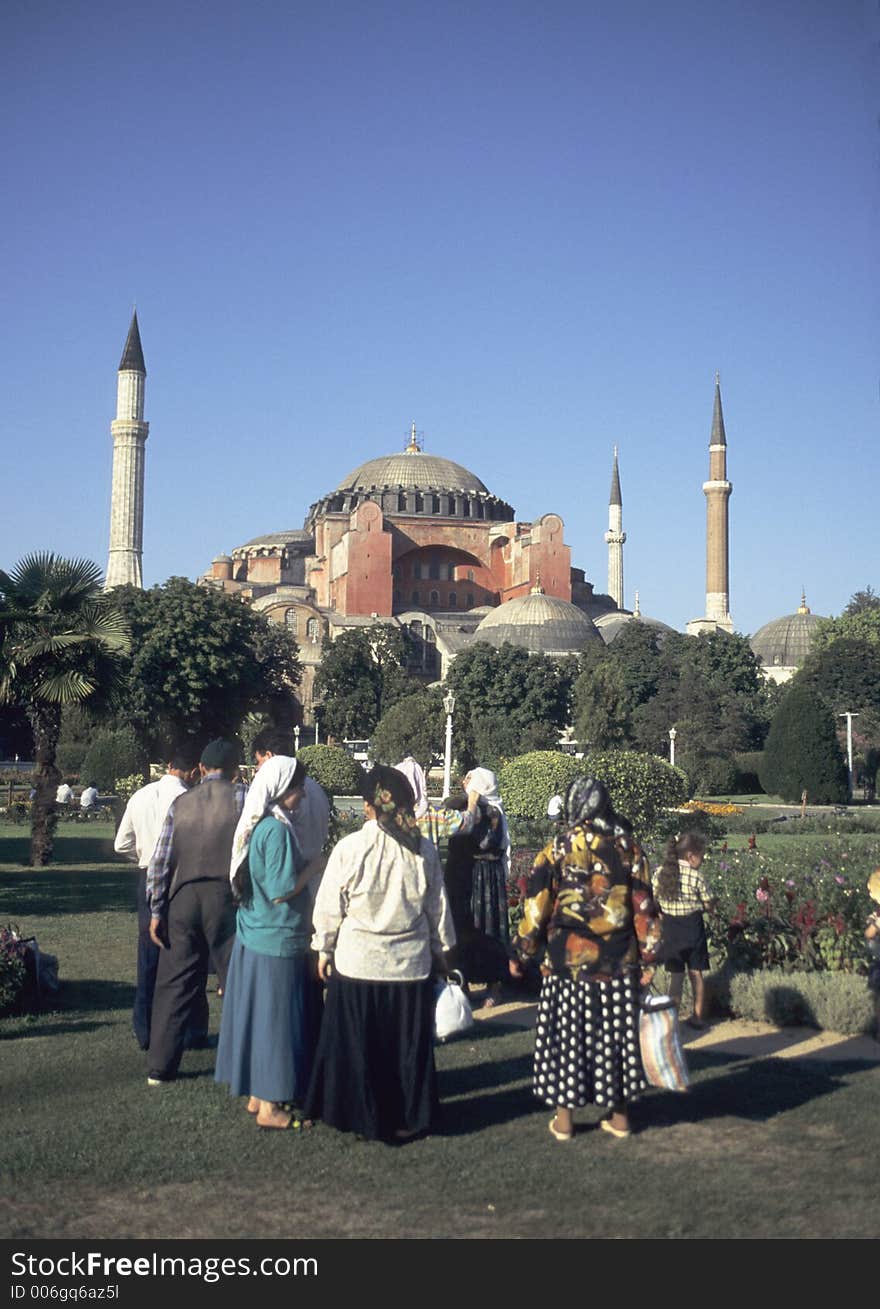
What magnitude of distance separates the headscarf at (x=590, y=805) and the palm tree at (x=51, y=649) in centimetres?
1114

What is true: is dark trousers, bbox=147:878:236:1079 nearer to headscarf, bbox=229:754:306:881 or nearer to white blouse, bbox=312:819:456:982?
headscarf, bbox=229:754:306:881

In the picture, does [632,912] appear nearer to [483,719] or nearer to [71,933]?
[71,933]

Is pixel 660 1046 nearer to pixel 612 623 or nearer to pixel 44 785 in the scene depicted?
pixel 44 785

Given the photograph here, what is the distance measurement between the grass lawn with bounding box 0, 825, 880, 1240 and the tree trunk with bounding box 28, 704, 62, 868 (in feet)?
32.0

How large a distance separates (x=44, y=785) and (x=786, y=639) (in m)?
60.4

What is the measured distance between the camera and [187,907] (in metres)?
6.26

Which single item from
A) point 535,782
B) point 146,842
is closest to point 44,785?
point 535,782

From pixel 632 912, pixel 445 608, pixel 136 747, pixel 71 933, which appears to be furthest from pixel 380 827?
pixel 445 608

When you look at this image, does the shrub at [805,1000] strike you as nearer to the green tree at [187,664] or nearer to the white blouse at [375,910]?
the white blouse at [375,910]

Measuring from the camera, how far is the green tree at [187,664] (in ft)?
105

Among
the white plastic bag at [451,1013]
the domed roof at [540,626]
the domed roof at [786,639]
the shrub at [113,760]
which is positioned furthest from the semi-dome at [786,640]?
the white plastic bag at [451,1013]

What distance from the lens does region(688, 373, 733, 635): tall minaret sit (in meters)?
62.4

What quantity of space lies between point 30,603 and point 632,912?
40.4 ft

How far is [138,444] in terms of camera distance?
54812 mm
